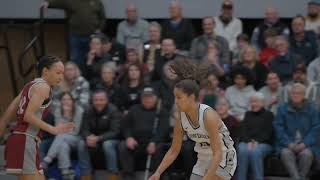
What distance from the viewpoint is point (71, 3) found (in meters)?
11.8

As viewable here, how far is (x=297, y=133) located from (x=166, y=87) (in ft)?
6.21

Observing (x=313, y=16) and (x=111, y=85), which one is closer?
(x=111, y=85)

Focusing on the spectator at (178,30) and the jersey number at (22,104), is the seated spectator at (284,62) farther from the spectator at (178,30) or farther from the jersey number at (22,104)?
the jersey number at (22,104)

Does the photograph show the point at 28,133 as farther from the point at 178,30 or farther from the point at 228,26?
the point at 228,26

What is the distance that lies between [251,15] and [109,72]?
2.94 m

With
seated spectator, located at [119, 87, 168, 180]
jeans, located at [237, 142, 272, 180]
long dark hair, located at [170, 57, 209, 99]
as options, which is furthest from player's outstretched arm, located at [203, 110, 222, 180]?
seated spectator, located at [119, 87, 168, 180]

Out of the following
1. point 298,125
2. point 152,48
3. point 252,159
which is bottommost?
point 252,159

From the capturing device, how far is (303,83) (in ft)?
33.2

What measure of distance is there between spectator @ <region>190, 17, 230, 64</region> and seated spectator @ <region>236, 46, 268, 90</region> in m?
0.37

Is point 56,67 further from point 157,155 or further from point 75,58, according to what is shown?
point 75,58

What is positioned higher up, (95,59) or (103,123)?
(95,59)

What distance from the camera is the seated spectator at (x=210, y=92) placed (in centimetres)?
988

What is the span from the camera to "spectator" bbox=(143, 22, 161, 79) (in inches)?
424

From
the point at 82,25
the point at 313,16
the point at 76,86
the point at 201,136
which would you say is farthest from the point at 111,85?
the point at 201,136
